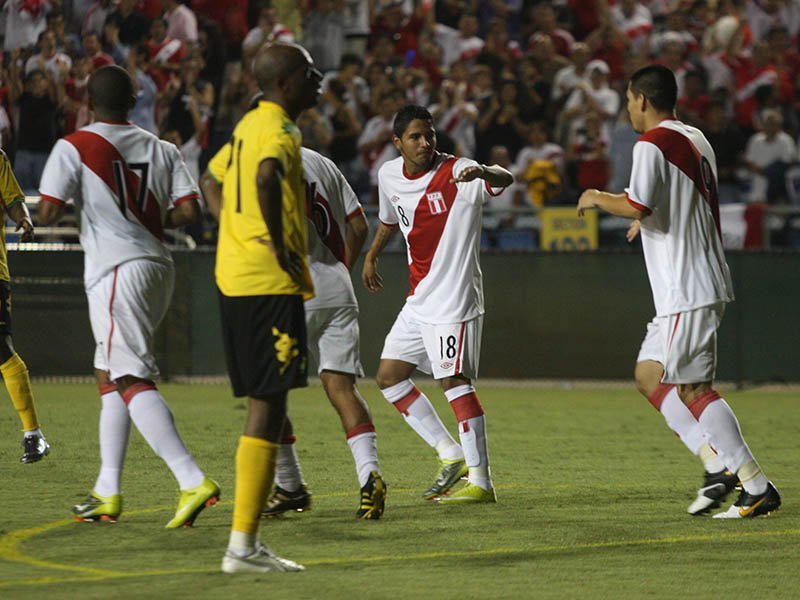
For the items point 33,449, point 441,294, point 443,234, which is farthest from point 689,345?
point 33,449

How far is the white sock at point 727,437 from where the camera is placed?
7453 millimetres

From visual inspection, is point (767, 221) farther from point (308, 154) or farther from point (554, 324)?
point (308, 154)

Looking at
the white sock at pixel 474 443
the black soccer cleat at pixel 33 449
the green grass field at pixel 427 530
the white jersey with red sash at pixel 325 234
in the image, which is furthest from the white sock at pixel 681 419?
the black soccer cleat at pixel 33 449

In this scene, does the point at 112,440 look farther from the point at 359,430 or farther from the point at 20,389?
the point at 20,389

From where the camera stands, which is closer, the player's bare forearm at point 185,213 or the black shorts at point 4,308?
the player's bare forearm at point 185,213

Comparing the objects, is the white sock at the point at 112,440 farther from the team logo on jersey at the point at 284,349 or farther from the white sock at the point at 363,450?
the team logo on jersey at the point at 284,349

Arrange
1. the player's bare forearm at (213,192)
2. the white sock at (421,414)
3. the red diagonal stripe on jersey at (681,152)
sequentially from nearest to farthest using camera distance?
the player's bare forearm at (213,192)
the red diagonal stripe on jersey at (681,152)
the white sock at (421,414)

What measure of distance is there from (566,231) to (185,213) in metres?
8.86

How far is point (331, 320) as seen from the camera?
300 inches

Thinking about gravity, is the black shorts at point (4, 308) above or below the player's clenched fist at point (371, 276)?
below

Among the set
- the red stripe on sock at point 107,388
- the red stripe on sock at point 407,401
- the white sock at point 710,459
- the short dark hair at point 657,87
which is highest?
the short dark hair at point 657,87

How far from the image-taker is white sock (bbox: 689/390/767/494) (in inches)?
293

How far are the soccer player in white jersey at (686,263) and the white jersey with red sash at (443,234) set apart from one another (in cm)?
111

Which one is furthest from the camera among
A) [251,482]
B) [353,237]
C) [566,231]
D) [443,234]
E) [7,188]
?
[566,231]
